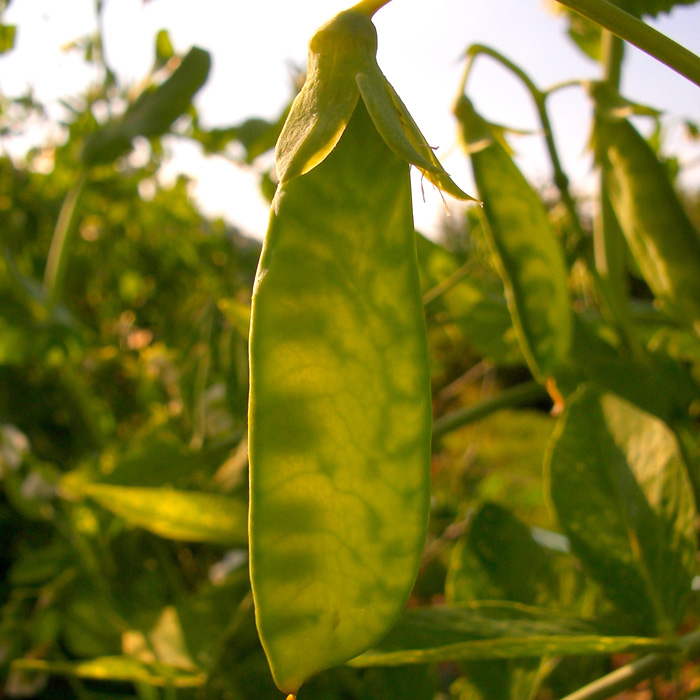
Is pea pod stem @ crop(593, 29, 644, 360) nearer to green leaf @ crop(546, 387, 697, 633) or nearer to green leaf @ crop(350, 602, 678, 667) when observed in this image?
green leaf @ crop(546, 387, 697, 633)

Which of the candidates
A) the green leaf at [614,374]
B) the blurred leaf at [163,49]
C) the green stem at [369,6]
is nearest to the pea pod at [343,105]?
the green stem at [369,6]

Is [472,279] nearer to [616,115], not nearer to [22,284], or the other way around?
[616,115]

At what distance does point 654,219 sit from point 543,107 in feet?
0.32

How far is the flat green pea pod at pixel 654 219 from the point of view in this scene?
0.40 metres

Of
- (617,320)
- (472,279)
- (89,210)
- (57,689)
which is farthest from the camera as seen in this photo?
(89,210)

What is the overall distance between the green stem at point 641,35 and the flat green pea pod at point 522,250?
0.58 feet

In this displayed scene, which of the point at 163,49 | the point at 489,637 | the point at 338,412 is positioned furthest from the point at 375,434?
the point at 163,49

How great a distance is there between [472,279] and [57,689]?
2.41ft

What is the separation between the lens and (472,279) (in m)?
0.58

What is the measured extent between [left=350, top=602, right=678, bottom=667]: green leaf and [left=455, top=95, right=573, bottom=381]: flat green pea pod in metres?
0.13

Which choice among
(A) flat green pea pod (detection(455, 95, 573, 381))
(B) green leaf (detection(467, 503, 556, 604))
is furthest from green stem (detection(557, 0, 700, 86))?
(B) green leaf (detection(467, 503, 556, 604))

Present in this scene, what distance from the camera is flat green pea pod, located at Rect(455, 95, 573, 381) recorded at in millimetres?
404

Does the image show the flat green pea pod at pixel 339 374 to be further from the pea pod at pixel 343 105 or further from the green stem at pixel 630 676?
the green stem at pixel 630 676

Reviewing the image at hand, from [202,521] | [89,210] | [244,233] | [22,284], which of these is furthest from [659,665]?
[89,210]
